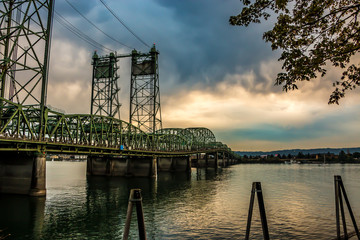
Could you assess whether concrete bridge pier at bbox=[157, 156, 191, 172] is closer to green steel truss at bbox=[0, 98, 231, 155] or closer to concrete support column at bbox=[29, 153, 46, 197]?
green steel truss at bbox=[0, 98, 231, 155]

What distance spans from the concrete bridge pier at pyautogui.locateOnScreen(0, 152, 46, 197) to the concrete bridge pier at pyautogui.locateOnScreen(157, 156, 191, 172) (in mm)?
85004

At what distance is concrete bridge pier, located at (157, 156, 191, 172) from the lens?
125562 mm

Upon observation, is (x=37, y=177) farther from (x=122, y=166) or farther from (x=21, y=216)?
(x=122, y=166)

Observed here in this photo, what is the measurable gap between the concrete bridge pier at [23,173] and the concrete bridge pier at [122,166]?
153 ft

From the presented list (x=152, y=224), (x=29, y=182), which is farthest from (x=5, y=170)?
(x=152, y=224)

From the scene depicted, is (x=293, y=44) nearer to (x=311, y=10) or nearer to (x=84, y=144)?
(x=311, y=10)

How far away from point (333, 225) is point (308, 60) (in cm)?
2131

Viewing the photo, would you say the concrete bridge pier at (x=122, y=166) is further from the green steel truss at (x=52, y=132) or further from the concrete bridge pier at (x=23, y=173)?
the concrete bridge pier at (x=23, y=173)

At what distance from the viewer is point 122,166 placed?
92.0m

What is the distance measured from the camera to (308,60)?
11633 mm

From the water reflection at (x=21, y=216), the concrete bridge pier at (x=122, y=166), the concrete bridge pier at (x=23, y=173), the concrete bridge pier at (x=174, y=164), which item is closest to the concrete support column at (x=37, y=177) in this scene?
the concrete bridge pier at (x=23, y=173)

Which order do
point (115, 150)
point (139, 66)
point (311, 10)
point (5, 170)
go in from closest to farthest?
point (311, 10)
point (5, 170)
point (115, 150)
point (139, 66)

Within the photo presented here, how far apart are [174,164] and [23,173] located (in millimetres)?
91182

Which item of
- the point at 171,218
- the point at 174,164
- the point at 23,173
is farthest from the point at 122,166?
the point at 171,218
